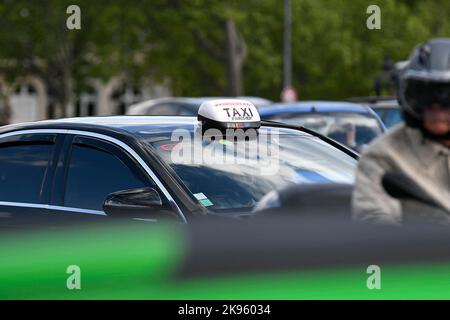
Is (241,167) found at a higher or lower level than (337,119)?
lower

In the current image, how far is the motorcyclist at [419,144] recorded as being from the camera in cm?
288

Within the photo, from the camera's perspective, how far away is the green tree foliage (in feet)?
152

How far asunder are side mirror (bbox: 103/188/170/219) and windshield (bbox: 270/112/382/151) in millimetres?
7802

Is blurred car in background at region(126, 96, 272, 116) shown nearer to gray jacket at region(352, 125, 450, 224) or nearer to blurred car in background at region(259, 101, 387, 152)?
blurred car in background at region(259, 101, 387, 152)

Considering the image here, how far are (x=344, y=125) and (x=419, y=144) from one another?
10.5 m

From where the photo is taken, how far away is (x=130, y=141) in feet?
19.1

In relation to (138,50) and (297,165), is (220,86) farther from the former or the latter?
(297,165)

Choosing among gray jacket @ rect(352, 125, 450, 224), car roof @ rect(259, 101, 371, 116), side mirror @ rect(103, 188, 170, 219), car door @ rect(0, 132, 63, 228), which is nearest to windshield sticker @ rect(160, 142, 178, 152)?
side mirror @ rect(103, 188, 170, 219)

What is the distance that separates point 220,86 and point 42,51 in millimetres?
8819

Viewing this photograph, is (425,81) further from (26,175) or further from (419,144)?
(26,175)

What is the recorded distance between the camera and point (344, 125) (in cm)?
1343

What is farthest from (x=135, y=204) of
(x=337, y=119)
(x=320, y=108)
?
(x=320, y=108)

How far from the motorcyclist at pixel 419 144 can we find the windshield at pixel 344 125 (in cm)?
1000
